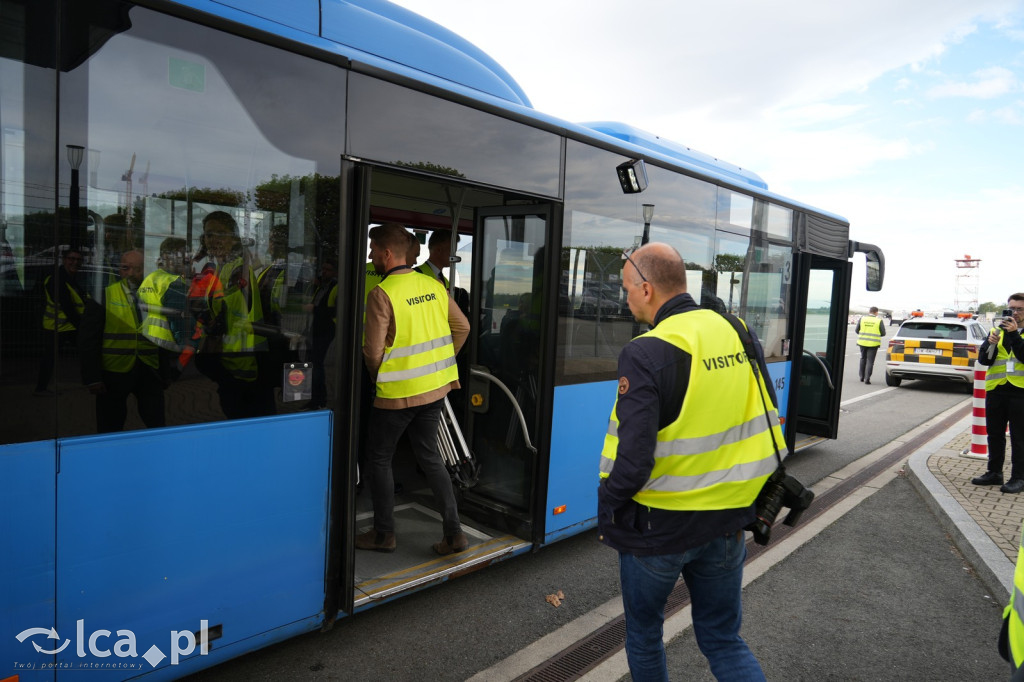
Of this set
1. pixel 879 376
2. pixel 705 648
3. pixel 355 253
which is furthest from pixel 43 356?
pixel 879 376

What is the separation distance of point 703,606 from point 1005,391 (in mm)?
5758

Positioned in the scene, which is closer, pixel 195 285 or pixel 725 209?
pixel 195 285

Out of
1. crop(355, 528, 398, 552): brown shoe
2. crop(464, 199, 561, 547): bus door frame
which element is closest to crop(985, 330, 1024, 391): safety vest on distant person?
crop(464, 199, 561, 547): bus door frame

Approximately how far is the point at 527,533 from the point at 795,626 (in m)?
1.65

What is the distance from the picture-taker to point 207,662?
9.09 feet

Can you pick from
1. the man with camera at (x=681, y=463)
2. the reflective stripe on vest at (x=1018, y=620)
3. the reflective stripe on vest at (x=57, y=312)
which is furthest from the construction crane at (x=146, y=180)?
the reflective stripe on vest at (x=1018, y=620)

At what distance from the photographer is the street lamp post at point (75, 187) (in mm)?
2316

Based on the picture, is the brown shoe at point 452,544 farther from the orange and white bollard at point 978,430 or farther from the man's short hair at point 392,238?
the orange and white bollard at point 978,430

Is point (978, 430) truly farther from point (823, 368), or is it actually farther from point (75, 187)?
point (75, 187)

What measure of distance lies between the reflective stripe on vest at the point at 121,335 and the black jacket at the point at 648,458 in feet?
5.80

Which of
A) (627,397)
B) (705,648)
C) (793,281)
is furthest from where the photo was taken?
(793,281)

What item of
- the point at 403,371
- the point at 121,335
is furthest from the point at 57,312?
the point at 403,371

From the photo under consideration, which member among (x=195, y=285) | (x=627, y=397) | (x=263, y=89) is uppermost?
(x=263, y=89)

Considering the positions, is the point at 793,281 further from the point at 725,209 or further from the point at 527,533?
the point at 527,533
